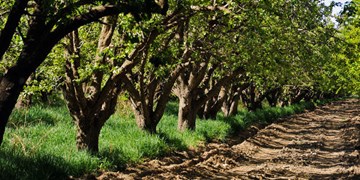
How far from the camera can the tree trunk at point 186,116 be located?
1615 cm

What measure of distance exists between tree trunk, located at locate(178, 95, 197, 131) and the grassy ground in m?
0.44

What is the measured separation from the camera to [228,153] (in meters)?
14.3

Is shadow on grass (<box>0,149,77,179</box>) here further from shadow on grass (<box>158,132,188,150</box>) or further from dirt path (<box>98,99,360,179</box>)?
shadow on grass (<box>158,132,188,150</box>)

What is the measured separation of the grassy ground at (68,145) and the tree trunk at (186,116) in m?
0.44

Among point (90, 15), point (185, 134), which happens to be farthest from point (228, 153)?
A: point (90, 15)

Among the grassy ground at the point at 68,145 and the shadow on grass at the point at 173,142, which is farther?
the shadow on grass at the point at 173,142

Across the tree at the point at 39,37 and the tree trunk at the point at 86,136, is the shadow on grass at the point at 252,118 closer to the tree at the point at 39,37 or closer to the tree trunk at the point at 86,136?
the tree trunk at the point at 86,136

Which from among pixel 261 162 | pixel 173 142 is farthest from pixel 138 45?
pixel 261 162

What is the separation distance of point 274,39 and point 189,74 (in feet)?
14.5

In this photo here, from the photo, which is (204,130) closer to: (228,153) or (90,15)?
(228,153)

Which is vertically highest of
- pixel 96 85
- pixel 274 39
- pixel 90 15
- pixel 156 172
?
pixel 274 39

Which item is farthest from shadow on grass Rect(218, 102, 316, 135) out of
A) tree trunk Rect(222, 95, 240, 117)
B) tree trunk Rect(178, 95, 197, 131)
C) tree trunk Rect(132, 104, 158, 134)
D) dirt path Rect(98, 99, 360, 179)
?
tree trunk Rect(132, 104, 158, 134)

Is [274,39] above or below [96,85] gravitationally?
above

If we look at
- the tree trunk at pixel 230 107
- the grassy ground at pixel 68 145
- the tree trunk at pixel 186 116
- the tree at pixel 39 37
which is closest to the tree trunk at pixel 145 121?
the grassy ground at pixel 68 145
